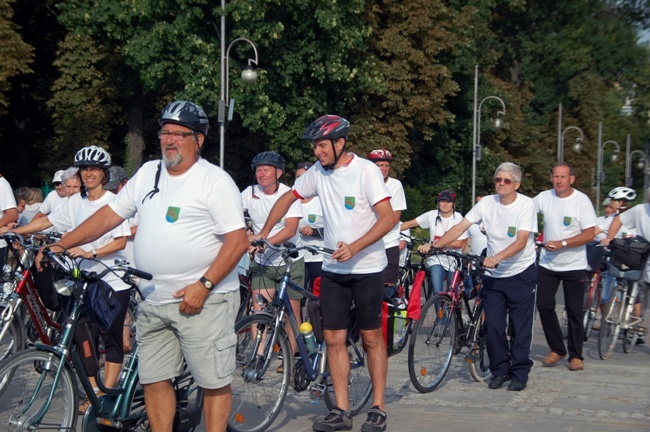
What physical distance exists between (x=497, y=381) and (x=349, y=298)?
2.43 meters

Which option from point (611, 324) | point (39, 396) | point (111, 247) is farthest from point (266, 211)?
point (39, 396)

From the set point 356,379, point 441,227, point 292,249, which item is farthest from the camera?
point 441,227

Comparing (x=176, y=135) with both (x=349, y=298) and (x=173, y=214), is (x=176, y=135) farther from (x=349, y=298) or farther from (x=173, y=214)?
(x=349, y=298)

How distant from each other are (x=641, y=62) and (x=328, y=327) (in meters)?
50.9

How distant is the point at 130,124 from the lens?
31.8 metres

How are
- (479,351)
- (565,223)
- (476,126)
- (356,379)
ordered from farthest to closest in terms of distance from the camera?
(476,126)
(565,223)
(479,351)
(356,379)

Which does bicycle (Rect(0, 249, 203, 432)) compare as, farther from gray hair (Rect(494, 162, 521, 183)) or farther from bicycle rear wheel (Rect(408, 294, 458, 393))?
gray hair (Rect(494, 162, 521, 183))

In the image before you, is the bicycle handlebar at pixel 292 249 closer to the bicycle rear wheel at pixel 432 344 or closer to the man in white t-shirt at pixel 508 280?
the bicycle rear wheel at pixel 432 344

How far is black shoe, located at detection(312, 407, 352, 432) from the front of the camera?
6.46m

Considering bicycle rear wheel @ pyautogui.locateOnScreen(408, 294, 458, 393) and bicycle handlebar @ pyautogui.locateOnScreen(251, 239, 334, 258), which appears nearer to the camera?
bicycle handlebar @ pyautogui.locateOnScreen(251, 239, 334, 258)

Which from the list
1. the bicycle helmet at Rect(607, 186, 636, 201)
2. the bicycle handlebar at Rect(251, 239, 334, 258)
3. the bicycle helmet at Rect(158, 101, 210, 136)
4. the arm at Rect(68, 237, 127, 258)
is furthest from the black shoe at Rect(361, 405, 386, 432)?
the bicycle helmet at Rect(607, 186, 636, 201)

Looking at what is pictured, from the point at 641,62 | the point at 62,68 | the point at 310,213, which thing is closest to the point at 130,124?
the point at 62,68

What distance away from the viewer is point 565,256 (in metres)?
9.55

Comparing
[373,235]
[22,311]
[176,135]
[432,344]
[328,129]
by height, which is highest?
[328,129]
